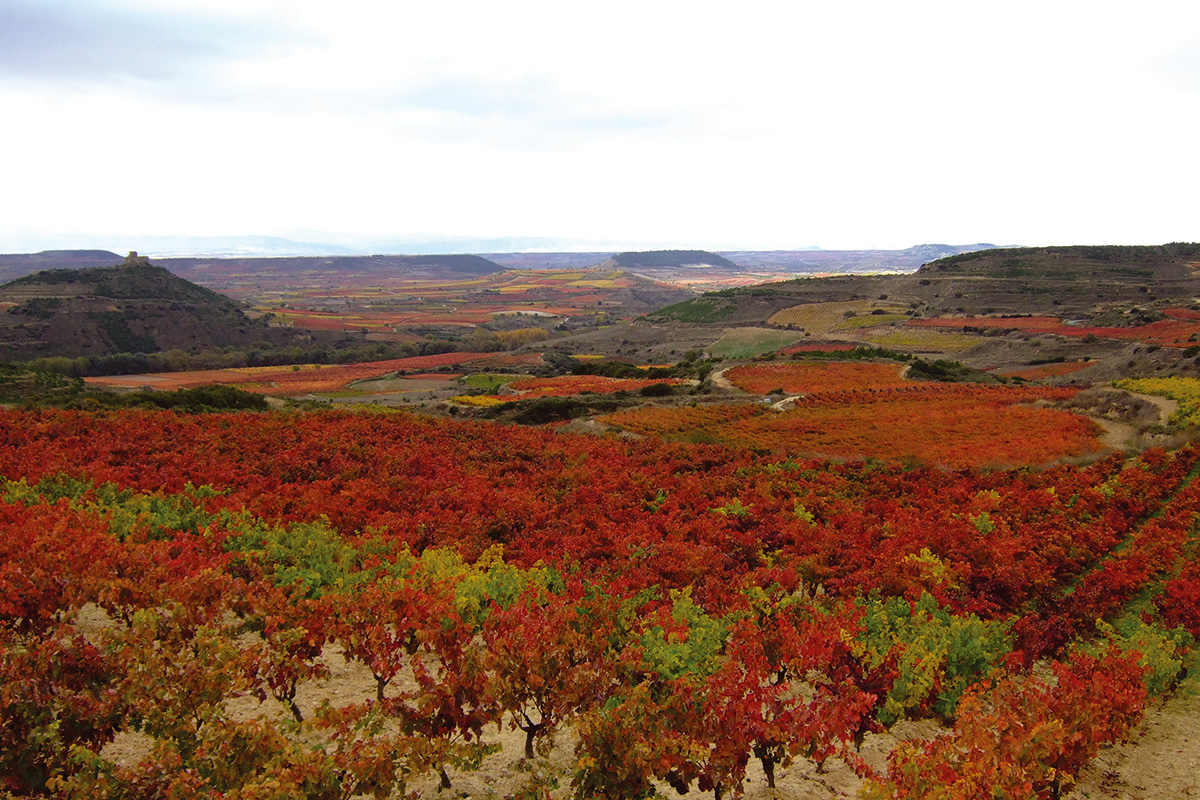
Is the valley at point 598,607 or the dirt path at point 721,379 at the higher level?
the valley at point 598,607

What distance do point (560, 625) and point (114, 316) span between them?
438 ft

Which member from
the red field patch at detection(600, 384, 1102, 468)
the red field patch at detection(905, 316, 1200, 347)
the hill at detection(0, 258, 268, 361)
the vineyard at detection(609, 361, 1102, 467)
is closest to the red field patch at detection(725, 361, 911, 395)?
the vineyard at detection(609, 361, 1102, 467)

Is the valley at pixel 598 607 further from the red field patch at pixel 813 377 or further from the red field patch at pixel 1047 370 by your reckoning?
the red field patch at pixel 1047 370

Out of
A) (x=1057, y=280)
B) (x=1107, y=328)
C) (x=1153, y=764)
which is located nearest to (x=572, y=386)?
(x=1153, y=764)

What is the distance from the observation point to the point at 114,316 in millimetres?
112500

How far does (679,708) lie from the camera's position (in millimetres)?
7078

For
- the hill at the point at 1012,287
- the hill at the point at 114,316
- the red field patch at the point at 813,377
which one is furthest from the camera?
the hill at the point at 1012,287

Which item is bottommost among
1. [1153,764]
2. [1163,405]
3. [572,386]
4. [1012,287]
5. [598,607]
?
[572,386]

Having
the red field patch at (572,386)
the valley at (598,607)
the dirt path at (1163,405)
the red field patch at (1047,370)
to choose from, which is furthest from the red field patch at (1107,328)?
the red field patch at (572,386)

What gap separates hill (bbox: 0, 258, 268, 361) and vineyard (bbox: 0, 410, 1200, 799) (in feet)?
344

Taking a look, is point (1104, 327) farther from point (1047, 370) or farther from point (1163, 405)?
point (1163, 405)

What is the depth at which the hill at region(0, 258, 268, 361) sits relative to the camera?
100 meters

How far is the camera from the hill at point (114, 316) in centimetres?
10048

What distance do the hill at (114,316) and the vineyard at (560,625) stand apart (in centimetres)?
10485
